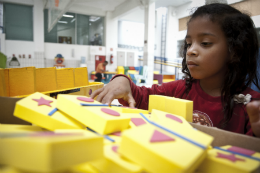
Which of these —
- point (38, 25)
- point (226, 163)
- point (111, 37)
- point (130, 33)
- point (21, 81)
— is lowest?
point (226, 163)

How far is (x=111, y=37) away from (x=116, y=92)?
8.86m

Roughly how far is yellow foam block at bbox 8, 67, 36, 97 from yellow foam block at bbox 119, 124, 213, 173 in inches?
34.3

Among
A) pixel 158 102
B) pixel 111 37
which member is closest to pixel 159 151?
pixel 158 102

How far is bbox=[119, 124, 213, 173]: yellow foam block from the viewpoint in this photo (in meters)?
0.33

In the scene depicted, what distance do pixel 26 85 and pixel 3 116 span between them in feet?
1.16

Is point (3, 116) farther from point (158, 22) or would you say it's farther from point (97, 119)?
point (158, 22)

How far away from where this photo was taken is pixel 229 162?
393 millimetres

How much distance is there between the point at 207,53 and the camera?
876 mm

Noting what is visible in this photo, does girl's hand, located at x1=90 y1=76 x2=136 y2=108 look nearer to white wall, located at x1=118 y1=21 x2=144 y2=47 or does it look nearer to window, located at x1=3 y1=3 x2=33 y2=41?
window, located at x1=3 y1=3 x2=33 y2=41

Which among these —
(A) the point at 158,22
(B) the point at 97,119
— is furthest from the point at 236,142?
(A) the point at 158,22

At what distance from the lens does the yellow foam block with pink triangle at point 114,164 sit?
360 millimetres

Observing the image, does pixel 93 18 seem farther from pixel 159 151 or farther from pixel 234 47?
pixel 159 151

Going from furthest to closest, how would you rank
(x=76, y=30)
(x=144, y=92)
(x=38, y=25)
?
(x=76, y=30) → (x=38, y=25) → (x=144, y=92)

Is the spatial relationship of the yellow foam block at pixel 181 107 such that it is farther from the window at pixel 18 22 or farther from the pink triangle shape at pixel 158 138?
the window at pixel 18 22
